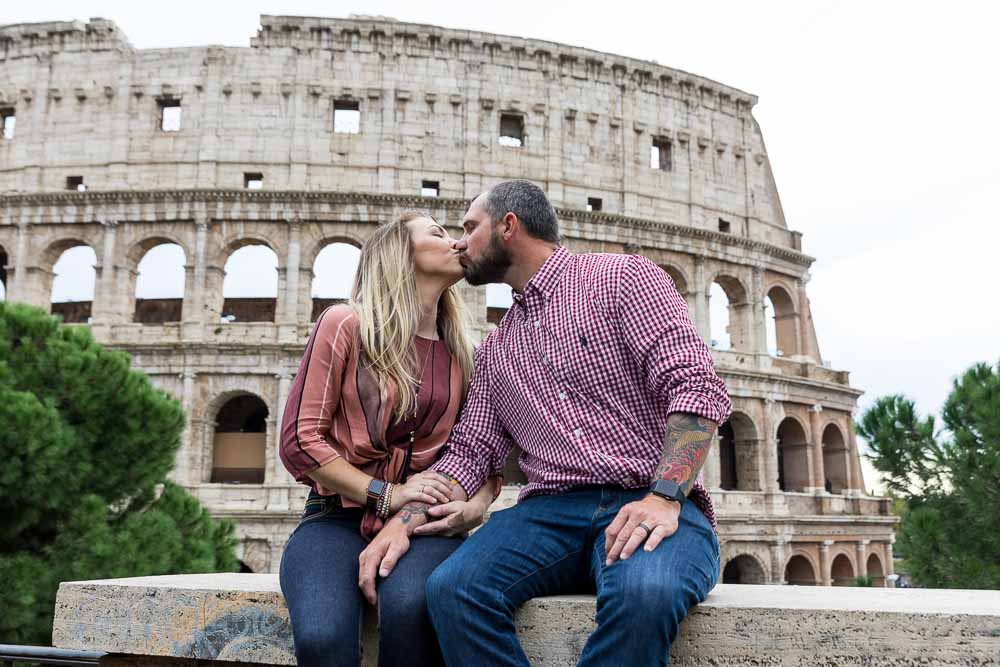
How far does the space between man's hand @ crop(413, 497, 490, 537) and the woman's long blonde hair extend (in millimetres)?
384

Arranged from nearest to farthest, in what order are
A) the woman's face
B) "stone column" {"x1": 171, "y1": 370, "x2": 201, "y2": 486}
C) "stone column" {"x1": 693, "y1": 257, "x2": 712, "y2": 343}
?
the woman's face, "stone column" {"x1": 171, "y1": 370, "x2": 201, "y2": 486}, "stone column" {"x1": 693, "y1": 257, "x2": 712, "y2": 343}

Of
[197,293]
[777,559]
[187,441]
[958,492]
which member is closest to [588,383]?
[958,492]

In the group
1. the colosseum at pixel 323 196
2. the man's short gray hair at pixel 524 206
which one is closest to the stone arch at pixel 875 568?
the colosseum at pixel 323 196

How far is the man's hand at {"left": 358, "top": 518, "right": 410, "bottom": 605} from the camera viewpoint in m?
2.47

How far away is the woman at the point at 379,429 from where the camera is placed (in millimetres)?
2375

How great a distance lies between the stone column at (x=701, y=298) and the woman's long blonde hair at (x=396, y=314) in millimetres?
19558

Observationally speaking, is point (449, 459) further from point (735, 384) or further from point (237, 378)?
point (735, 384)

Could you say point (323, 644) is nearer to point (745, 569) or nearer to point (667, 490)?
point (667, 490)

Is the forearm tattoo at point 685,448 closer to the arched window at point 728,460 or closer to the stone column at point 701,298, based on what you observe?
the stone column at point 701,298

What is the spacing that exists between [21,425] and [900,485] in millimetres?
11973

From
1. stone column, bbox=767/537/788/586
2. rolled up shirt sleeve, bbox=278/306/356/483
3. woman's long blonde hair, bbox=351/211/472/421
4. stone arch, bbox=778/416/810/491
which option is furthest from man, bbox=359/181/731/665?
stone arch, bbox=778/416/810/491

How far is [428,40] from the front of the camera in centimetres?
2148

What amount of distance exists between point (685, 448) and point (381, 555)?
0.98 meters

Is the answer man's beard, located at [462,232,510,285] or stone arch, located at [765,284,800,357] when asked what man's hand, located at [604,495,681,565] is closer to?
man's beard, located at [462,232,510,285]
